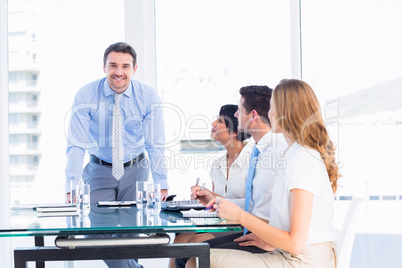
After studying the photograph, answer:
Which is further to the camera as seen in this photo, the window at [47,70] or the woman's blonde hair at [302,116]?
the window at [47,70]

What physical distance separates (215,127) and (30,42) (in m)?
2.00

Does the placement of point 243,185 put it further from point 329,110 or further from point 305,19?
point 305,19

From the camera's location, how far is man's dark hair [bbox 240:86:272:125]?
246 centimetres

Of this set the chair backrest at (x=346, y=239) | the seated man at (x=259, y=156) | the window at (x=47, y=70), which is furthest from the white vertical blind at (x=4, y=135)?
the chair backrest at (x=346, y=239)

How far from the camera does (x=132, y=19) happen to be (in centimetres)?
380

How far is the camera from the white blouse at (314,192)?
173cm

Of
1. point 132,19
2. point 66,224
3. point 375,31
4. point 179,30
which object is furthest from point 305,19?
point 66,224

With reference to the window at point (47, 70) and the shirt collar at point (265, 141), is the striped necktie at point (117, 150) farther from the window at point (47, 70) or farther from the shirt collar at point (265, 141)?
the shirt collar at point (265, 141)

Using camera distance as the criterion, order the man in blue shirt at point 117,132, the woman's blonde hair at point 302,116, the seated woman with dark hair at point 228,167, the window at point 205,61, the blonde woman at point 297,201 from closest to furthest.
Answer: the blonde woman at point 297,201, the woman's blonde hair at point 302,116, the seated woman with dark hair at point 228,167, the man in blue shirt at point 117,132, the window at point 205,61

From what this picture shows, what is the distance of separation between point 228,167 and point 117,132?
0.86 meters

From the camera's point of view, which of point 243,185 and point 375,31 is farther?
point 375,31

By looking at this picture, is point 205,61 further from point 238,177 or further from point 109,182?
point 238,177

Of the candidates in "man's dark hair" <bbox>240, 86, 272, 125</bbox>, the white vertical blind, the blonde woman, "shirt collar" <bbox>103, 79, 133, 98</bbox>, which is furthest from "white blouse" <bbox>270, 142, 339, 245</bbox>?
the white vertical blind

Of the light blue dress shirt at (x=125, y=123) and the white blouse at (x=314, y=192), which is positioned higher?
the light blue dress shirt at (x=125, y=123)
